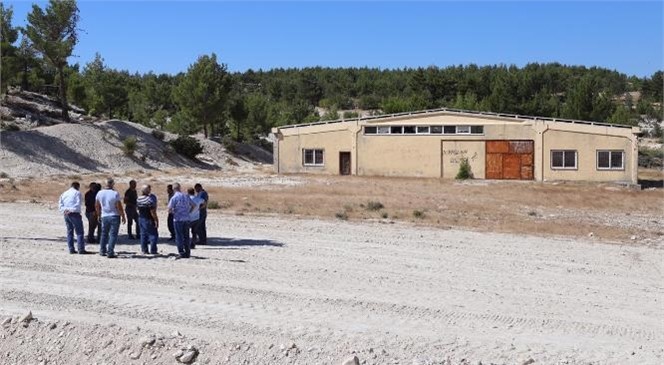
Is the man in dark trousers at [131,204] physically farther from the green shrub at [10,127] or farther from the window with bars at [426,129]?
the green shrub at [10,127]

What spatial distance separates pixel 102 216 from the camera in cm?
1544

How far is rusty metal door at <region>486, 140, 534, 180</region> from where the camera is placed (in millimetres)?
46469

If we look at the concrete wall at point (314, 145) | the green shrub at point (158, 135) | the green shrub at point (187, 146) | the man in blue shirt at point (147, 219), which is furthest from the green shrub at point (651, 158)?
the man in blue shirt at point (147, 219)

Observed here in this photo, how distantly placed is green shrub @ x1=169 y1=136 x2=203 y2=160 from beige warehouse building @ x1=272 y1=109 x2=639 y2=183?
11040mm

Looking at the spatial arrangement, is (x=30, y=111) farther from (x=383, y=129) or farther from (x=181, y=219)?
(x=181, y=219)

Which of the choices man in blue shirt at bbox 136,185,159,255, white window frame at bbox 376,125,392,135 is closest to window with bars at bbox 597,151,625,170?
white window frame at bbox 376,125,392,135

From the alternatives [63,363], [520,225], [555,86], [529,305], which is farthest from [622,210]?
[555,86]

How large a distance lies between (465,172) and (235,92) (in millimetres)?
39139

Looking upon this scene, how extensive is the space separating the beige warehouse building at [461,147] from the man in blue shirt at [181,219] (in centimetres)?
3378

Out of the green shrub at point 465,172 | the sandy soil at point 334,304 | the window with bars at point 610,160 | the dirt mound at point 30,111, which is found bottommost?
the sandy soil at point 334,304

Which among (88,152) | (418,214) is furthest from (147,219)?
(88,152)

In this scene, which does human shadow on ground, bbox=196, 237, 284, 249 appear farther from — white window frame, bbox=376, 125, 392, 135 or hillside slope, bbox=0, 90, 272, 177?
white window frame, bbox=376, 125, 392, 135

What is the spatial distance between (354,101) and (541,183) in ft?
297

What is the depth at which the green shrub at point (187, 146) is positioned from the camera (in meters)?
60.3
